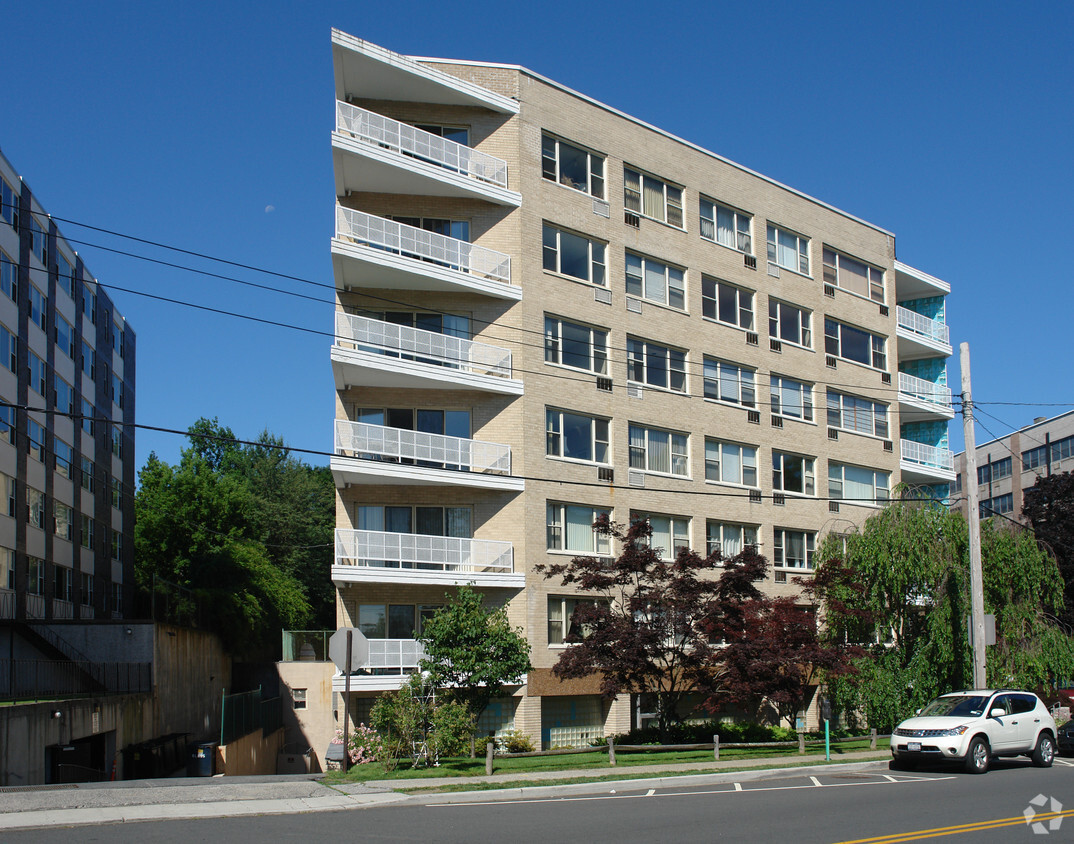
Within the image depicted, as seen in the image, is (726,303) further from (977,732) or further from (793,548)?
(977,732)

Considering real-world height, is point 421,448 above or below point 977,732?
above

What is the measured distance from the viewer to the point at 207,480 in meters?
62.2

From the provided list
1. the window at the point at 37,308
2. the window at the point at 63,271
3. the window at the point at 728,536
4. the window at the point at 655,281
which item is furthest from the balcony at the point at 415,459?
the window at the point at 63,271

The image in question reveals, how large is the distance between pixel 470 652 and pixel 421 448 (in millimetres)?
6111

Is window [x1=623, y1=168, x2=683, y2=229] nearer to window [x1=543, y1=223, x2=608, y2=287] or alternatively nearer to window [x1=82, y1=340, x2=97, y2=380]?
window [x1=543, y1=223, x2=608, y2=287]

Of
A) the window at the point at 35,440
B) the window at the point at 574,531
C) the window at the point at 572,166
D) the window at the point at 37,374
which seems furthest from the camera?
the window at the point at 37,374

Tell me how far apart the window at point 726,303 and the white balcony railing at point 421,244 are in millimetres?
8934

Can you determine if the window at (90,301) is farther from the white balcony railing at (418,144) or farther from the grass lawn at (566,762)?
the grass lawn at (566,762)

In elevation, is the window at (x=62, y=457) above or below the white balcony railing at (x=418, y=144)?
below

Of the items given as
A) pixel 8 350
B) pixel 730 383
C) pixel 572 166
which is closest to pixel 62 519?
pixel 8 350

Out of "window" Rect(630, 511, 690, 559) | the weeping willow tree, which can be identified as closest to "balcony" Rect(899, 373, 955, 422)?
the weeping willow tree

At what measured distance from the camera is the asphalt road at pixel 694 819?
13438mm

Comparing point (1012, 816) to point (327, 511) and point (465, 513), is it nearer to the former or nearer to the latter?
point (465, 513)

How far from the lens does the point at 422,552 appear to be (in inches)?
1148
